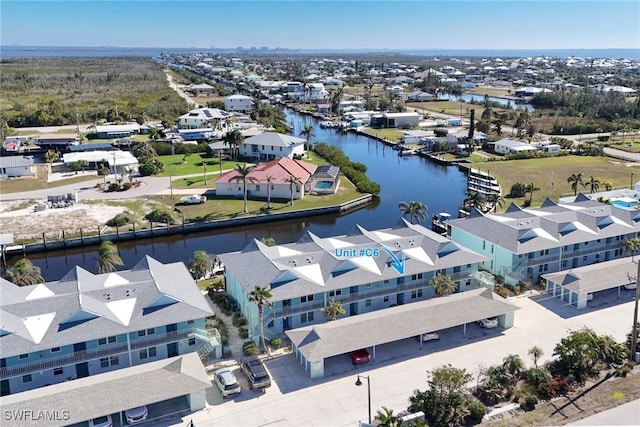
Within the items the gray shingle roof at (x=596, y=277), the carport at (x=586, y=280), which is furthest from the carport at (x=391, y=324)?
the gray shingle roof at (x=596, y=277)

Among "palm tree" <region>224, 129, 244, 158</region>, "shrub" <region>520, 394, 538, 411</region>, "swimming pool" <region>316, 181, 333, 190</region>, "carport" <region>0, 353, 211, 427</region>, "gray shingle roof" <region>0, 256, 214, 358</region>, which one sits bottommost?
"shrub" <region>520, 394, 538, 411</region>

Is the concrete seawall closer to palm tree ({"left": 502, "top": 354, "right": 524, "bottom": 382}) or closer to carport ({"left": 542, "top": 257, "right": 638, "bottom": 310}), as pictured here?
carport ({"left": 542, "top": 257, "right": 638, "bottom": 310})

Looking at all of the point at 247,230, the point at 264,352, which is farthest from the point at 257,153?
the point at 264,352

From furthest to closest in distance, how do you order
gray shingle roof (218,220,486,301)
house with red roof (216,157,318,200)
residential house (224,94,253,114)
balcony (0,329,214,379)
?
1. residential house (224,94,253,114)
2. house with red roof (216,157,318,200)
3. gray shingle roof (218,220,486,301)
4. balcony (0,329,214,379)

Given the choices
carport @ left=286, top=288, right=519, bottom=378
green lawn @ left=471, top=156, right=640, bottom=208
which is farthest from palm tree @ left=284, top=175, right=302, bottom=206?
carport @ left=286, top=288, right=519, bottom=378

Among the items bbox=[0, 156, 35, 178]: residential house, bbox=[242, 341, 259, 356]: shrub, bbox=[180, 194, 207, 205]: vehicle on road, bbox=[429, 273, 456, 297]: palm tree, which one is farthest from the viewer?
bbox=[0, 156, 35, 178]: residential house

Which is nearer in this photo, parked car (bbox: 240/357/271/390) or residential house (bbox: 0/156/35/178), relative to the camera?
parked car (bbox: 240/357/271/390)

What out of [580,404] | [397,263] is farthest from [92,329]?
[580,404]

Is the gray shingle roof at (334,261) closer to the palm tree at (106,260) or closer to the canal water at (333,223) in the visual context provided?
the palm tree at (106,260)
